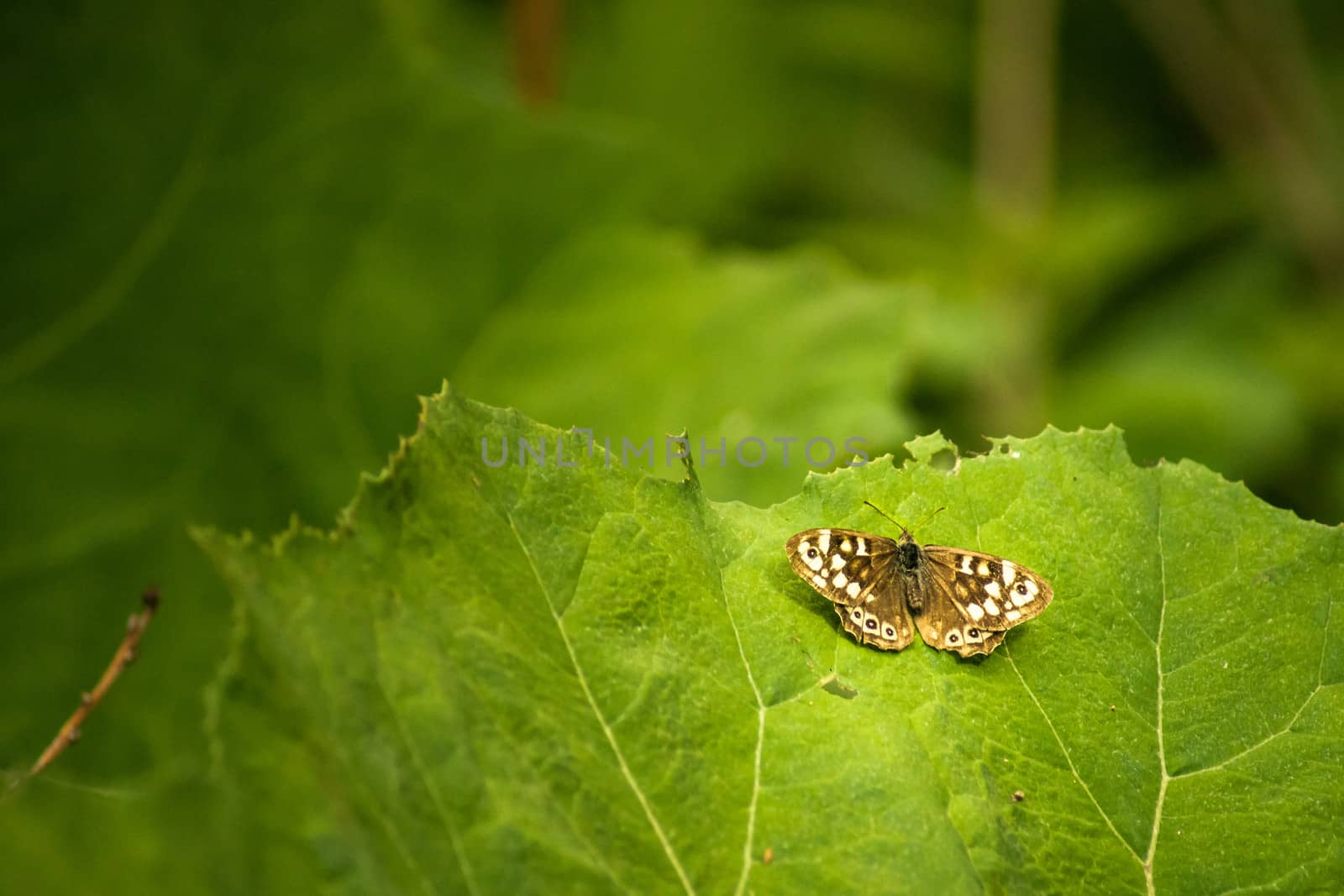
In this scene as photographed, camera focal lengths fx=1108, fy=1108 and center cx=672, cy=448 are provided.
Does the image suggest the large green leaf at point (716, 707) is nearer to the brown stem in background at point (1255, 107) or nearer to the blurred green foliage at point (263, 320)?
the blurred green foliage at point (263, 320)

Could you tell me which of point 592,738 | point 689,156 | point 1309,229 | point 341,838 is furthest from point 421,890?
point 1309,229

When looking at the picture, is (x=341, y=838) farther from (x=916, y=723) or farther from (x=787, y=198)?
(x=787, y=198)

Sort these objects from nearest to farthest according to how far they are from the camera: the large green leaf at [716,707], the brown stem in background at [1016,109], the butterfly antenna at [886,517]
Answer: the large green leaf at [716,707]
the butterfly antenna at [886,517]
the brown stem in background at [1016,109]

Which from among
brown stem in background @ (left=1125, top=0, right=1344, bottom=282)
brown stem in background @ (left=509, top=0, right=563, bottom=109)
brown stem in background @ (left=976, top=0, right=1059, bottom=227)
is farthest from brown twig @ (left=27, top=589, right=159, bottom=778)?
brown stem in background @ (left=1125, top=0, right=1344, bottom=282)

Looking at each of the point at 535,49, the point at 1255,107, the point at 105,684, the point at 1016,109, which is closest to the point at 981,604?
the point at 105,684

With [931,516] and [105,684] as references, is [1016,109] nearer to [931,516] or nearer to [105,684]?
[931,516]

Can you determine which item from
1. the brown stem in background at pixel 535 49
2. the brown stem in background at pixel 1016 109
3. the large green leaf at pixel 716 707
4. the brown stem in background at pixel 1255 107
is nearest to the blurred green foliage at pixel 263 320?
the brown stem in background at pixel 535 49
